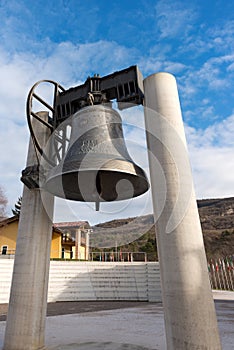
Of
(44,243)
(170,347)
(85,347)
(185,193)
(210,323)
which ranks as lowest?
(85,347)

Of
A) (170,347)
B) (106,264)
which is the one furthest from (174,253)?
(106,264)

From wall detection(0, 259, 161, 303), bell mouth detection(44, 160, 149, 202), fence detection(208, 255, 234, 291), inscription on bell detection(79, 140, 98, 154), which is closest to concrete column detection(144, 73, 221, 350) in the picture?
bell mouth detection(44, 160, 149, 202)

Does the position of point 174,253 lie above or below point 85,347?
above

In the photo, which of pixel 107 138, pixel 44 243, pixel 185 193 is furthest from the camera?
pixel 44 243

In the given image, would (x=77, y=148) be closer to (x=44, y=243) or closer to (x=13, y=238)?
(x=44, y=243)

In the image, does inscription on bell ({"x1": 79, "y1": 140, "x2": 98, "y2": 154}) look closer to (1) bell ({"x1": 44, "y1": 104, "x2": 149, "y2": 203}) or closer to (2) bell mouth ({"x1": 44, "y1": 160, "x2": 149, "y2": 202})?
(1) bell ({"x1": 44, "y1": 104, "x2": 149, "y2": 203})

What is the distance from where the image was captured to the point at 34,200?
4.33 m

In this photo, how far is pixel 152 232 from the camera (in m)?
37.6

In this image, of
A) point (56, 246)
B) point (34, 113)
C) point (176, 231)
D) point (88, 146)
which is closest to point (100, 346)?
point (176, 231)

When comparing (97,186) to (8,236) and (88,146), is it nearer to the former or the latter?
(88,146)

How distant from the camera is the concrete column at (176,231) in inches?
108

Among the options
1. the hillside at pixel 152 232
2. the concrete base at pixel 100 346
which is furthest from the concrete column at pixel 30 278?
the hillside at pixel 152 232

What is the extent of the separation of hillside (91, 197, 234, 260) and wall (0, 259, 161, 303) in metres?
2.23

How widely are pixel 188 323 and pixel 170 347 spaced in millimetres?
354
